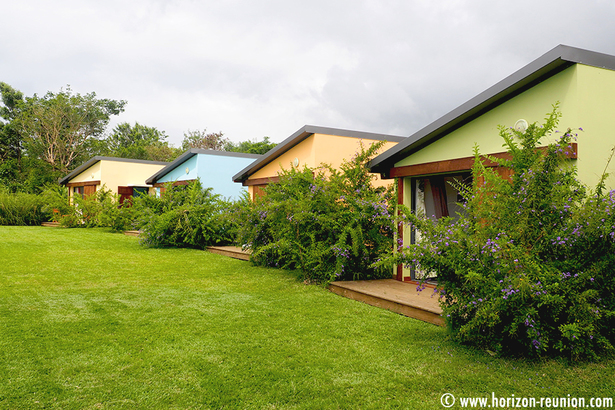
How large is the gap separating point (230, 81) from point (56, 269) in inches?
598

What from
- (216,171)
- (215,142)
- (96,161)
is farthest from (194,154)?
(215,142)

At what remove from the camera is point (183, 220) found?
40.8 feet

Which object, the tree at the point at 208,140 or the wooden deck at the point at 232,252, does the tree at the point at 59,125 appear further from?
the wooden deck at the point at 232,252

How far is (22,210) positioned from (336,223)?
2088cm

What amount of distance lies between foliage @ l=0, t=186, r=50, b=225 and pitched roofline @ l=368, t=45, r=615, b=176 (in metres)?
20.4

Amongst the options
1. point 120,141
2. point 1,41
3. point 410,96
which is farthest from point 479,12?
point 120,141

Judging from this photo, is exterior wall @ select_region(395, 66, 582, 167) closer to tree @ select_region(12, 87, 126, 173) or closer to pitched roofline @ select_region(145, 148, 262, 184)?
pitched roofline @ select_region(145, 148, 262, 184)

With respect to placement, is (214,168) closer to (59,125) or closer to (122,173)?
(122,173)

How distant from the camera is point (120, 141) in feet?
146

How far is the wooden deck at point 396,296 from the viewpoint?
5.10m

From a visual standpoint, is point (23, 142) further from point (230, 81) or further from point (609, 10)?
point (609, 10)

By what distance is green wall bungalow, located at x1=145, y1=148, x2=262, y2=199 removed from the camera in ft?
51.2

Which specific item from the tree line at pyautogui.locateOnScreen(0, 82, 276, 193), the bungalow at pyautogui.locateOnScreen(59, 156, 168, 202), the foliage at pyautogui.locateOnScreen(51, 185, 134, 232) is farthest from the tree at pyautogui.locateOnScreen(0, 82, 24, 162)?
the foliage at pyautogui.locateOnScreen(51, 185, 134, 232)

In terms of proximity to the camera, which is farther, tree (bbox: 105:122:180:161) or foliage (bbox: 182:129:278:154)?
foliage (bbox: 182:129:278:154)
